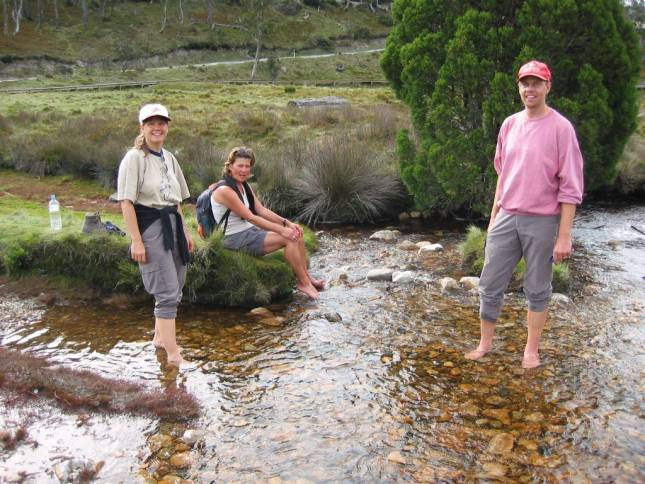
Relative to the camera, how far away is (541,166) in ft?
14.3

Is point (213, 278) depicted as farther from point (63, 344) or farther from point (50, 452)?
point (50, 452)

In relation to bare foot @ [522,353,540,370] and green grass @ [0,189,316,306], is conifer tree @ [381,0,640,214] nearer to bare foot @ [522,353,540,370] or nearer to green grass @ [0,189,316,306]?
green grass @ [0,189,316,306]

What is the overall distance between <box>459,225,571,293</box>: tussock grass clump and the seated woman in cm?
229

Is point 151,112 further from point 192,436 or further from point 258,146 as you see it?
point 258,146

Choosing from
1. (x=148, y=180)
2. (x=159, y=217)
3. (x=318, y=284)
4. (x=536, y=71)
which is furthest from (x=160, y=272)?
(x=536, y=71)

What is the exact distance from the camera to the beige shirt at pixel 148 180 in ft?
15.4

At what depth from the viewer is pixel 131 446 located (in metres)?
3.89

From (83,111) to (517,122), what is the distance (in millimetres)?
24798

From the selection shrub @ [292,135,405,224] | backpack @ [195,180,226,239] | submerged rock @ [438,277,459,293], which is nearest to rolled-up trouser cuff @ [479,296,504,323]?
submerged rock @ [438,277,459,293]

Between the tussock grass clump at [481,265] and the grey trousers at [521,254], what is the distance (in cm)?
235

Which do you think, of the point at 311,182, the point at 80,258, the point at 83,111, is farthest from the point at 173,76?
the point at 80,258

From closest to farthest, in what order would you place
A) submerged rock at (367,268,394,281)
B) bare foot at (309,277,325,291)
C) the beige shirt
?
the beige shirt < bare foot at (309,277,325,291) < submerged rock at (367,268,394,281)

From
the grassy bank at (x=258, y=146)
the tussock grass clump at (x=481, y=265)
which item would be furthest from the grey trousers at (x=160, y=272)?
the grassy bank at (x=258, y=146)

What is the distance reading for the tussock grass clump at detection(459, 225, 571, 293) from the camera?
6957 mm
